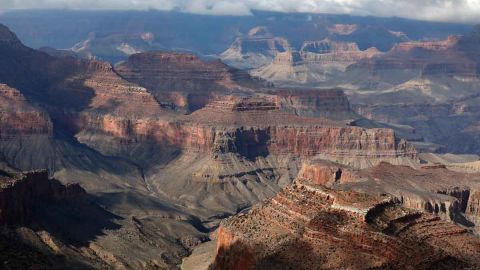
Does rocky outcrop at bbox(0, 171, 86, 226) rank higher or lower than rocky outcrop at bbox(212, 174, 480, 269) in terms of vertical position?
lower

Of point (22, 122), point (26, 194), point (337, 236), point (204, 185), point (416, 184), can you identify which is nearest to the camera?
point (337, 236)

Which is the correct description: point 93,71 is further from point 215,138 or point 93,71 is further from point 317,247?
point 317,247

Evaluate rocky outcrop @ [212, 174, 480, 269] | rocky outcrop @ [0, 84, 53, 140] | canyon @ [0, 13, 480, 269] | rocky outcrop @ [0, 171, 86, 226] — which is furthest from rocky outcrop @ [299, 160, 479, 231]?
rocky outcrop @ [0, 84, 53, 140]

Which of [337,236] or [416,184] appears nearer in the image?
[337,236]

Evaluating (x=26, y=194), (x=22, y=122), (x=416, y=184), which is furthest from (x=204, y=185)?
(x=26, y=194)

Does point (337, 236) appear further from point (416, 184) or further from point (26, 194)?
point (416, 184)

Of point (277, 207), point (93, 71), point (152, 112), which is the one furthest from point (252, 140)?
point (277, 207)

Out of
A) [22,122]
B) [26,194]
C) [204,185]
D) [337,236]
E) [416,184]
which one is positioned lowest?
[204,185]

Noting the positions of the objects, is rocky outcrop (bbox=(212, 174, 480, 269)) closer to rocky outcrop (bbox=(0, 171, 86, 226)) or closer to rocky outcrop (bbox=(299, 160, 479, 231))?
rocky outcrop (bbox=(0, 171, 86, 226))
